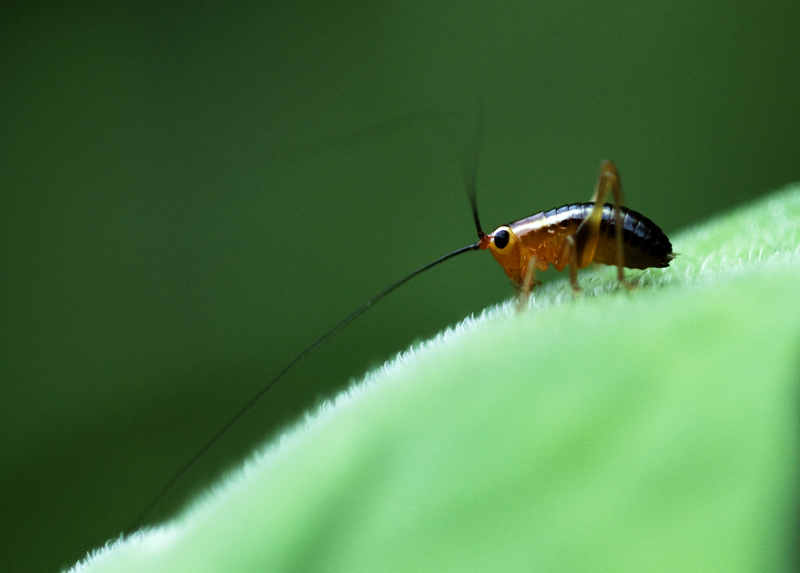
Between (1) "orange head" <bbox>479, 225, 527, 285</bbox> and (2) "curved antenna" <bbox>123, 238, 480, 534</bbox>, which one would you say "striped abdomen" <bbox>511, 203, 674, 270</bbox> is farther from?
(2) "curved antenna" <bbox>123, 238, 480, 534</bbox>

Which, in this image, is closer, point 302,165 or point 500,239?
point 500,239

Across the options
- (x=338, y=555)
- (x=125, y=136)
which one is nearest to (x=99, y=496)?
(x=125, y=136)

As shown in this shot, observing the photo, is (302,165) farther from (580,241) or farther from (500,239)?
(580,241)

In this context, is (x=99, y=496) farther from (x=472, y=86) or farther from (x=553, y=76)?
(x=553, y=76)

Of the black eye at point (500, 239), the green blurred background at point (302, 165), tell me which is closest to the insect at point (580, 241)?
the black eye at point (500, 239)

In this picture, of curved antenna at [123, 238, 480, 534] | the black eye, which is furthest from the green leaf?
the black eye

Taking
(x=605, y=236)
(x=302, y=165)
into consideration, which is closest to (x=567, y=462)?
(x=605, y=236)

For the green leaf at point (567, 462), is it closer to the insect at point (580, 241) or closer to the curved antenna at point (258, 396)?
the curved antenna at point (258, 396)
